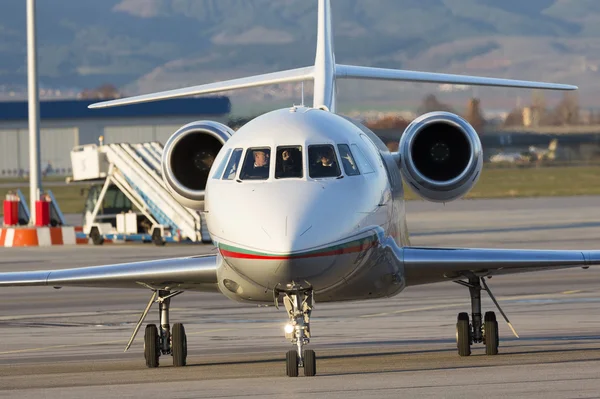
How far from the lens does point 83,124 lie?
106312 millimetres

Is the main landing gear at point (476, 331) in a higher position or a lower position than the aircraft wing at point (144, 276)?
lower

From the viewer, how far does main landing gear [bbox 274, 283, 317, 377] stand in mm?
13859

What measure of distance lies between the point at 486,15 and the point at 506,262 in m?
177

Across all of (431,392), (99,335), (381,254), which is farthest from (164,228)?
(431,392)

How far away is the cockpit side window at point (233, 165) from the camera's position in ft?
47.7

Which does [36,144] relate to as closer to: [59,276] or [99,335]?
[99,335]

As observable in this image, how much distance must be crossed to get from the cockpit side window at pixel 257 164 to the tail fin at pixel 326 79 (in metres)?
4.87

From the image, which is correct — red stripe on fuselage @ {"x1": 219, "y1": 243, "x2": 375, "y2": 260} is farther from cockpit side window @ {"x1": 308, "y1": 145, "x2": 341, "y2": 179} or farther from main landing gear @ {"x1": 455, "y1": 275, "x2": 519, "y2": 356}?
main landing gear @ {"x1": 455, "y1": 275, "x2": 519, "y2": 356}

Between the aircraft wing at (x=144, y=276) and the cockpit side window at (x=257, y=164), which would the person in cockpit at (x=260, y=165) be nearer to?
the cockpit side window at (x=257, y=164)

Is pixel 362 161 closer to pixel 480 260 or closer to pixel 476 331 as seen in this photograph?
pixel 480 260

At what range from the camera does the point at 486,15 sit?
7451 inches

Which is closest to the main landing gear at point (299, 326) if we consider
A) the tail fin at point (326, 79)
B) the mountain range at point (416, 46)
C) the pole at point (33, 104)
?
the tail fin at point (326, 79)

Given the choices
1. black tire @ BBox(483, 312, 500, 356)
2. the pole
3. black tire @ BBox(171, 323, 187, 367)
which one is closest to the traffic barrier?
the pole

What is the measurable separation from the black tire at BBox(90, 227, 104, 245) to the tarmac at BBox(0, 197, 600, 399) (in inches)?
341
